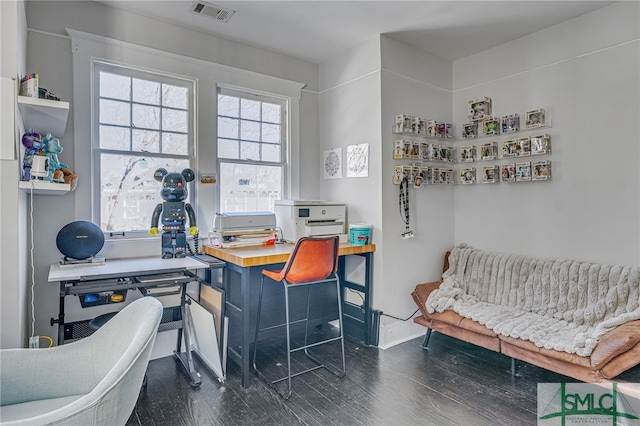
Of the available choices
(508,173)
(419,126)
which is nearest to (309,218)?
(419,126)

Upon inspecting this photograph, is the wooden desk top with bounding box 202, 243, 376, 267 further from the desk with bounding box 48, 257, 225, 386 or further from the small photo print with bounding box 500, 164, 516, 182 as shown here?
the small photo print with bounding box 500, 164, 516, 182

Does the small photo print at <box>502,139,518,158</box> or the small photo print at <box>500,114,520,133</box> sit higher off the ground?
the small photo print at <box>500,114,520,133</box>

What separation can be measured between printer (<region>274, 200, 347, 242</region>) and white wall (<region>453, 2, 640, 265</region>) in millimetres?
1390

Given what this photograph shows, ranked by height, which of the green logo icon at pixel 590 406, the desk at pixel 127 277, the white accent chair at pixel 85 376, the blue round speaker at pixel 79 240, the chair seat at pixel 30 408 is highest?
the blue round speaker at pixel 79 240

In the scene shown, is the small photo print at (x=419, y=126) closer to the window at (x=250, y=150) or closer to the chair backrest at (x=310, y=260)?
the window at (x=250, y=150)

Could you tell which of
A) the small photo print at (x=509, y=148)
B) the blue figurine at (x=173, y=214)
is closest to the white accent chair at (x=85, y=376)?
the blue figurine at (x=173, y=214)

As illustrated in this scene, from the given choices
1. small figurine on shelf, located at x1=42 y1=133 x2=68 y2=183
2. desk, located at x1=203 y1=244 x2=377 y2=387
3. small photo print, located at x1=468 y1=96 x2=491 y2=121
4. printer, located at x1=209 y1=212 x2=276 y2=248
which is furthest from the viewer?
small photo print, located at x1=468 y1=96 x2=491 y2=121

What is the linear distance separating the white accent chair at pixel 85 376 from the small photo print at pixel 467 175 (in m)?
2.98

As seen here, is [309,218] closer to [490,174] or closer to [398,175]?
[398,175]

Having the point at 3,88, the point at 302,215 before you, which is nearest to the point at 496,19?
the point at 302,215

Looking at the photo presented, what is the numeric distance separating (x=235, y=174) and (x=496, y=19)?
8.24 feet

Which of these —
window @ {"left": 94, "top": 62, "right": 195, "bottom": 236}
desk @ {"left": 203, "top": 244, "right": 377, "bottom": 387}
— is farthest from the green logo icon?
window @ {"left": 94, "top": 62, "right": 195, "bottom": 236}

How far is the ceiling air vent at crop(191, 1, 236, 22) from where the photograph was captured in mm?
2756

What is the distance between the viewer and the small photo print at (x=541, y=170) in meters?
3.03
